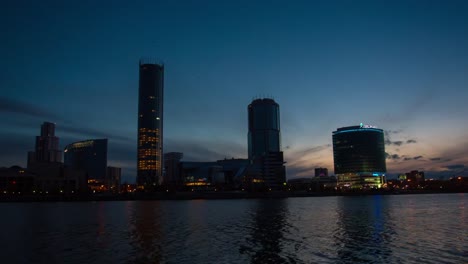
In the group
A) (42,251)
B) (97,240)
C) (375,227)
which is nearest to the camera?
(42,251)

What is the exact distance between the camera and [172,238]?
60.8 meters

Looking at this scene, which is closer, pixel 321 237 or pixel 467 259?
pixel 467 259

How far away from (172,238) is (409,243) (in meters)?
34.5

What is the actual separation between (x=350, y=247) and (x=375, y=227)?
2638 cm

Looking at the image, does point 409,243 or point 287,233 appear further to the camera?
point 287,233

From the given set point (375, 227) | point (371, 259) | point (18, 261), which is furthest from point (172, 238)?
point (375, 227)

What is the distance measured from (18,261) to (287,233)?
130ft

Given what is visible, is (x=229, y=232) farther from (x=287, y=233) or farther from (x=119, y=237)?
(x=119, y=237)

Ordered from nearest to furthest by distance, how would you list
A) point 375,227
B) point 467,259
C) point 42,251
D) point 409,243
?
point 467,259 → point 42,251 → point 409,243 → point 375,227

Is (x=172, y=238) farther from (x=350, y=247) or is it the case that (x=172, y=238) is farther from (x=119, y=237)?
(x=350, y=247)

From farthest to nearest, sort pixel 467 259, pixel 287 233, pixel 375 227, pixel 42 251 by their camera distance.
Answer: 1. pixel 375 227
2. pixel 287 233
3. pixel 42 251
4. pixel 467 259

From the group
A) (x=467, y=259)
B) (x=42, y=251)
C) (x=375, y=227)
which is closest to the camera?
(x=467, y=259)

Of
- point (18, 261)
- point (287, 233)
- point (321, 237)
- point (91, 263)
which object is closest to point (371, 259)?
point (321, 237)

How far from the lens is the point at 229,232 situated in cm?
6862
